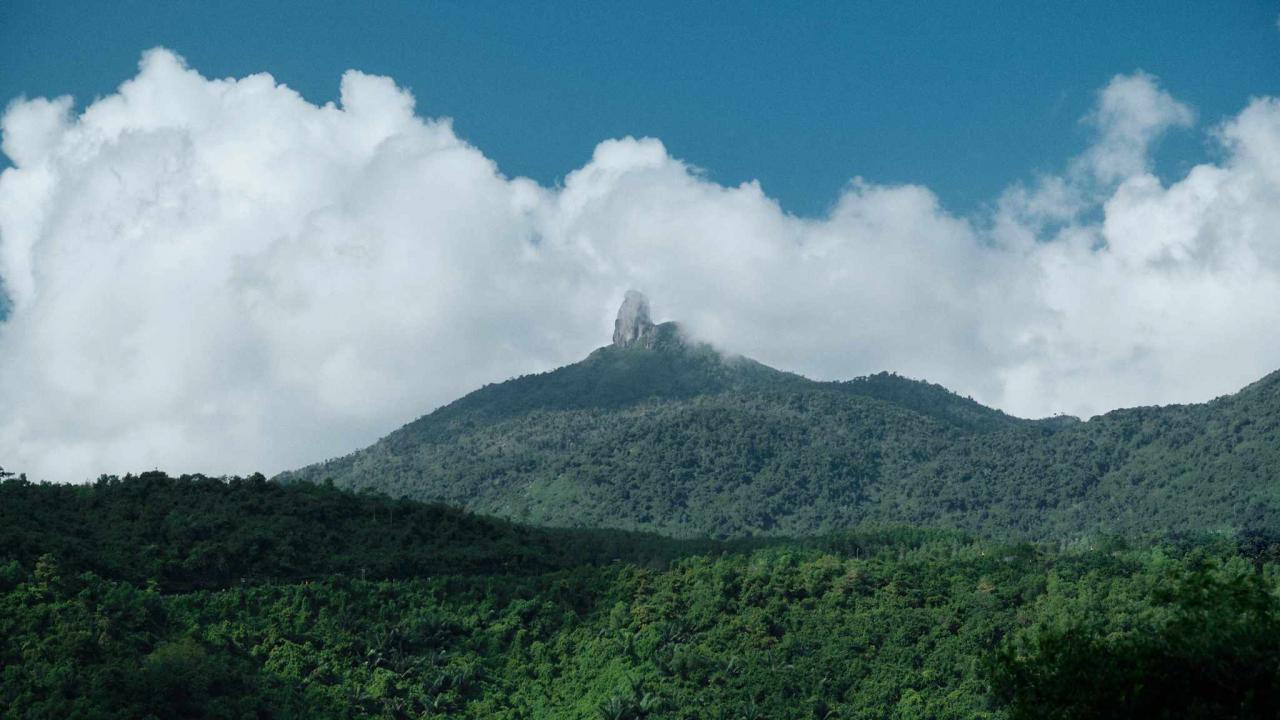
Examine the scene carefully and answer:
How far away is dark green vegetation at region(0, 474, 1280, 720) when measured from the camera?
6231cm

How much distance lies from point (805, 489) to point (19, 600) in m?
115

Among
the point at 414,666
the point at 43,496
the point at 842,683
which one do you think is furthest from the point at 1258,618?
the point at 43,496

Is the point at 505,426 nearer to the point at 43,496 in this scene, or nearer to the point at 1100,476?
the point at 1100,476

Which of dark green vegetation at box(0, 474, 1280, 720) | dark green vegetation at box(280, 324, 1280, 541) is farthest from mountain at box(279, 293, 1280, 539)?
dark green vegetation at box(0, 474, 1280, 720)

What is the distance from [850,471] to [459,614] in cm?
10269

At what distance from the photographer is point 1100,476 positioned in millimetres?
163375

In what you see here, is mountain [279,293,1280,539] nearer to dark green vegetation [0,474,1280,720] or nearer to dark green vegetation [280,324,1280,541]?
dark green vegetation [280,324,1280,541]

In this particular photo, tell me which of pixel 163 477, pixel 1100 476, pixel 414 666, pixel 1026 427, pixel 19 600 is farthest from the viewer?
pixel 1026 427

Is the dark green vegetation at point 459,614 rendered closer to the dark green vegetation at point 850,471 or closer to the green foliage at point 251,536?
the green foliage at point 251,536

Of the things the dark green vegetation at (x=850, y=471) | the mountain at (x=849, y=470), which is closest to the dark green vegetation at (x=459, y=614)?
the mountain at (x=849, y=470)

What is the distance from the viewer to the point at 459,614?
75688mm

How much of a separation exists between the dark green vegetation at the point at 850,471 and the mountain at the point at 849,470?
10.0 inches

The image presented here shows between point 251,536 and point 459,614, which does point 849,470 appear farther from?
point 251,536

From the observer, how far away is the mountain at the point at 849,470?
490ft
